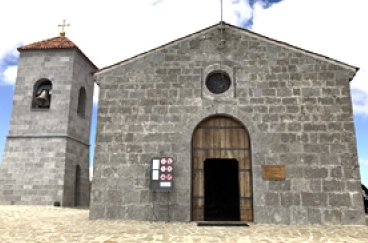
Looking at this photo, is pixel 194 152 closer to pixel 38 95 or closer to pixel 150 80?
pixel 150 80

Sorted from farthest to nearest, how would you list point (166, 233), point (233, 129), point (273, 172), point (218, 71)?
1. point (218, 71)
2. point (233, 129)
3. point (273, 172)
4. point (166, 233)

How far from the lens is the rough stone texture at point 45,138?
13.5 meters

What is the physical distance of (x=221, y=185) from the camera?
41.8 ft

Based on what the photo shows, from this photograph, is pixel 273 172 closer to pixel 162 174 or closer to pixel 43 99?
pixel 162 174

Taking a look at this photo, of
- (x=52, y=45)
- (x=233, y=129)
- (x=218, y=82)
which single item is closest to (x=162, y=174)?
(x=233, y=129)

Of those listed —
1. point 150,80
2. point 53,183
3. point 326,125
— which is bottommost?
point 53,183

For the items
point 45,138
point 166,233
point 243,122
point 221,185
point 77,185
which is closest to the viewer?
point 166,233

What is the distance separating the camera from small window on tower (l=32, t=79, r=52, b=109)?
14.6m

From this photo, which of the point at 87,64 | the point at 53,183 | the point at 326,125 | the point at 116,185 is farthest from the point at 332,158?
the point at 87,64

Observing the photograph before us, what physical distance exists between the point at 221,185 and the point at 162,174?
16.8 feet

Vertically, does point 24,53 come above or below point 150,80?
above

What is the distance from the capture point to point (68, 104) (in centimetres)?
1440

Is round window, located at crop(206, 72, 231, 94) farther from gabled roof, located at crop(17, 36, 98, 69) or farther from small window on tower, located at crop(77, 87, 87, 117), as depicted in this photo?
small window on tower, located at crop(77, 87, 87, 117)

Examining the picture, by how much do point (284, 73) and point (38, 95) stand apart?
11.9m
